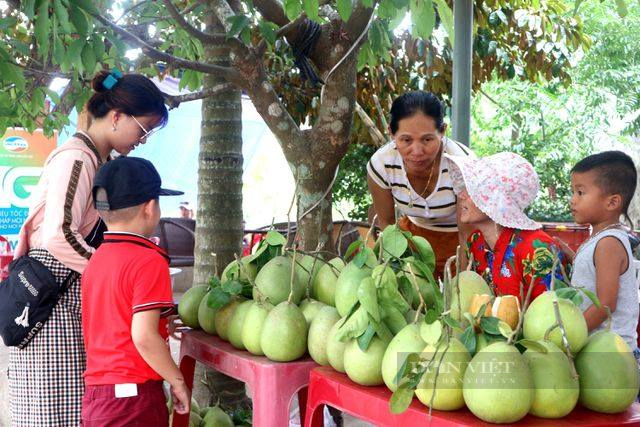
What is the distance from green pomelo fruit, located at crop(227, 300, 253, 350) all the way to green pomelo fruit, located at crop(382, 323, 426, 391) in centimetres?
61

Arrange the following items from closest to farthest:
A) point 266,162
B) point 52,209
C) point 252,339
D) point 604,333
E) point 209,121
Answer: point 604,333 → point 252,339 → point 52,209 → point 209,121 → point 266,162

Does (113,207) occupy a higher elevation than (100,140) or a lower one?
lower

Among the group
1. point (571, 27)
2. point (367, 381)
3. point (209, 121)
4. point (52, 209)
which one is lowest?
point (367, 381)

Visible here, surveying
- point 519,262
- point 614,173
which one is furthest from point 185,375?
point 614,173

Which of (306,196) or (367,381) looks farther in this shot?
(306,196)

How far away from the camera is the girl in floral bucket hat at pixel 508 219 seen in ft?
7.55

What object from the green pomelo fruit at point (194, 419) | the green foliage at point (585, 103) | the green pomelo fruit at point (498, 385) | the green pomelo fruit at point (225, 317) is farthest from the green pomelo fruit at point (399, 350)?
the green foliage at point (585, 103)

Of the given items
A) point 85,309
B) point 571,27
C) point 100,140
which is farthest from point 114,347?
point 571,27

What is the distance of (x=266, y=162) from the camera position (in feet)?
53.5

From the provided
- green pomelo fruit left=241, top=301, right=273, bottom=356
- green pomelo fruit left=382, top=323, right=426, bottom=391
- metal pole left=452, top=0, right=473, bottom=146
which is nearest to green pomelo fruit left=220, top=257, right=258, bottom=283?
green pomelo fruit left=241, top=301, right=273, bottom=356

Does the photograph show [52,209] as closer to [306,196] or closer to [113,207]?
[113,207]

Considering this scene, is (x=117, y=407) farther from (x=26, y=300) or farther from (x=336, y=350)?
(x=336, y=350)

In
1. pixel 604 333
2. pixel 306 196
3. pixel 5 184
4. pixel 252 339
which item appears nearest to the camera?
pixel 604 333

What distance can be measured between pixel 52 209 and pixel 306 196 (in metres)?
0.94
